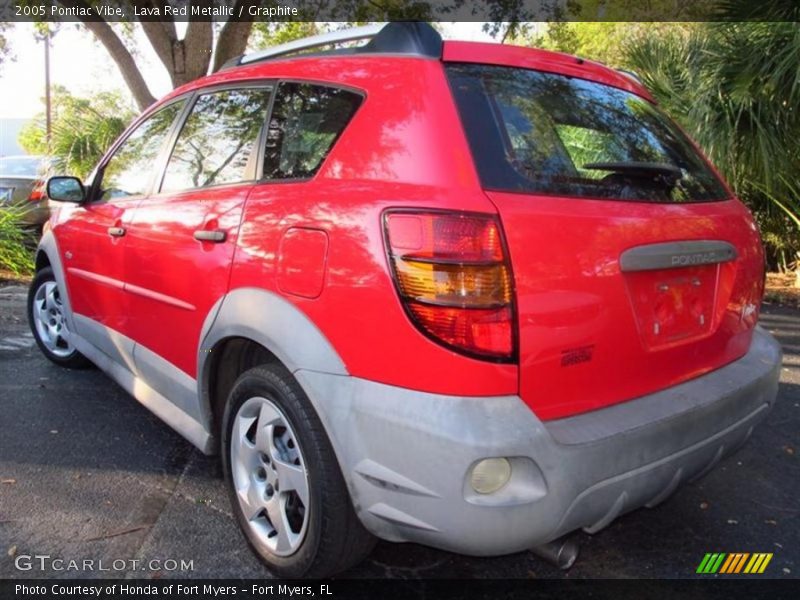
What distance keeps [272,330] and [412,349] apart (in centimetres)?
56

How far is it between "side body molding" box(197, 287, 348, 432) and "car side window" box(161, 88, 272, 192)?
0.54 metres

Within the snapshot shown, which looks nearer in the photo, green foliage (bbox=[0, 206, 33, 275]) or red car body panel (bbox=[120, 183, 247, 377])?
red car body panel (bbox=[120, 183, 247, 377])

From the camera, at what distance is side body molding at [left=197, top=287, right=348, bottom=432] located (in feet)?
6.68

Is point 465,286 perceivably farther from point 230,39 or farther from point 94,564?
point 230,39

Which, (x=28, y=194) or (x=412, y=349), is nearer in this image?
(x=412, y=349)

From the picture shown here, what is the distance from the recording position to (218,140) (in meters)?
2.92

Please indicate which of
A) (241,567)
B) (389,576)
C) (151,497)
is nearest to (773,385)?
(389,576)

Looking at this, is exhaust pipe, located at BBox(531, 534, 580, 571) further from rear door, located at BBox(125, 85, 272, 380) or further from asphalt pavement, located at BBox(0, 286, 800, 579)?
rear door, located at BBox(125, 85, 272, 380)

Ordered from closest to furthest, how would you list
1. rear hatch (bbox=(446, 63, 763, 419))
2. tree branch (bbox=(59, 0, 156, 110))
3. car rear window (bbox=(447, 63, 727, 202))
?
rear hatch (bbox=(446, 63, 763, 419)) < car rear window (bbox=(447, 63, 727, 202)) < tree branch (bbox=(59, 0, 156, 110))

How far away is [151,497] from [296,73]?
194cm

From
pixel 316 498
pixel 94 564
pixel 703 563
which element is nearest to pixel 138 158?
pixel 94 564

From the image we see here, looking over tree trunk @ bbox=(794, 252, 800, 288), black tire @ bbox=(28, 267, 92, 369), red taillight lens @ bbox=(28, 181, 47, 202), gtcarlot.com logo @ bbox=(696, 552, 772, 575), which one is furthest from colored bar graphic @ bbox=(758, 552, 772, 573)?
red taillight lens @ bbox=(28, 181, 47, 202)

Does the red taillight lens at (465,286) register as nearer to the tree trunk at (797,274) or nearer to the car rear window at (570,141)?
the car rear window at (570,141)

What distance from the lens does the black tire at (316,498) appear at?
206 cm
